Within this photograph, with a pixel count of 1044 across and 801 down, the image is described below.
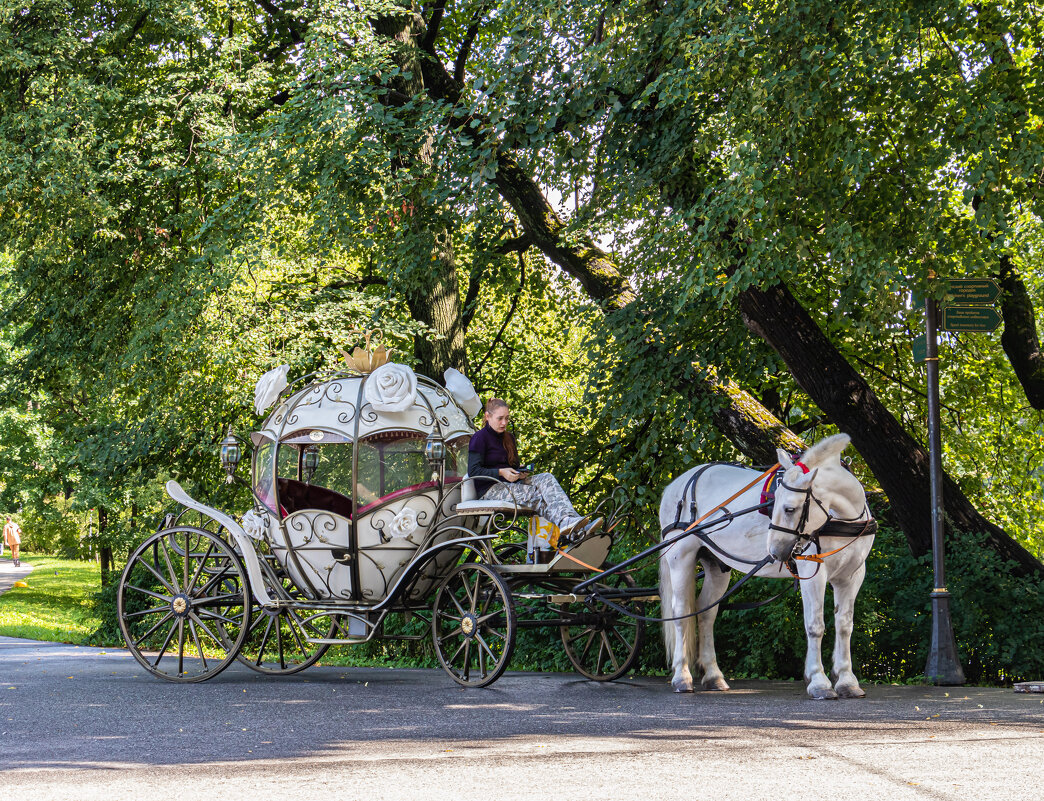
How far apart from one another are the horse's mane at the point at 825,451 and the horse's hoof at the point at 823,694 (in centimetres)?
166

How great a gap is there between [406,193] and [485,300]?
7.31 m

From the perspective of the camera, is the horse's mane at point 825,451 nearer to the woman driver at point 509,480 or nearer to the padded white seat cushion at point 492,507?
the woman driver at point 509,480

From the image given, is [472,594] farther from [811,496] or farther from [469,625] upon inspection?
[811,496]

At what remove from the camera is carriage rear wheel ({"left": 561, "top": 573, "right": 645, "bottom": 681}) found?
9.78 metres

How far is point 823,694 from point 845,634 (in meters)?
0.51

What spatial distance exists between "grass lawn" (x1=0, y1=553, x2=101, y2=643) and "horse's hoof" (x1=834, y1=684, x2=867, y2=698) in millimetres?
10892

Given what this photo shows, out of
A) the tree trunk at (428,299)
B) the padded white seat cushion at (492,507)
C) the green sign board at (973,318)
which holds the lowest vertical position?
the padded white seat cushion at (492,507)

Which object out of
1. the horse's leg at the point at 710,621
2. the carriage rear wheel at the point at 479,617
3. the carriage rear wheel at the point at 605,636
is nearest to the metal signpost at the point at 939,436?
the horse's leg at the point at 710,621

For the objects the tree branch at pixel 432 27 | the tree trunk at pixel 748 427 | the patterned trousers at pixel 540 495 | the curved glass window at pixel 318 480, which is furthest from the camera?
the tree branch at pixel 432 27

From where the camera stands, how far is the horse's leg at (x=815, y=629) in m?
8.47

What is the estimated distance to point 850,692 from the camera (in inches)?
335

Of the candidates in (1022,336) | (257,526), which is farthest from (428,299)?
(1022,336)

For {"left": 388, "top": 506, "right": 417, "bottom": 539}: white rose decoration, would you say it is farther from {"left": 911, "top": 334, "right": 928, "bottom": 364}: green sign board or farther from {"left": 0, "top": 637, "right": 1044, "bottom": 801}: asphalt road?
{"left": 911, "top": 334, "right": 928, "bottom": 364}: green sign board

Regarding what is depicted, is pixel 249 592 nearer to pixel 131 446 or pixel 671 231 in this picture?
pixel 671 231
